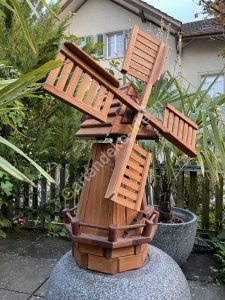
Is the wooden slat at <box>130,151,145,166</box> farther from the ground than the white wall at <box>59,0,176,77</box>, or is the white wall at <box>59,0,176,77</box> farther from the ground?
the white wall at <box>59,0,176,77</box>

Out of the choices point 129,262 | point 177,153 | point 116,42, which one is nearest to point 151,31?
point 116,42

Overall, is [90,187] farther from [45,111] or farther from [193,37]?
[193,37]

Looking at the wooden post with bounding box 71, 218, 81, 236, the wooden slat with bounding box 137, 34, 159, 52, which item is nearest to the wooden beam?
the wooden slat with bounding box 137, 34, 159, 52

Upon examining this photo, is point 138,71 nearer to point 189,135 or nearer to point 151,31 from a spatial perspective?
point 189,135

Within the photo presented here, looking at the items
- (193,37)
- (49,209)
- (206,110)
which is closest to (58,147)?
(49,209)

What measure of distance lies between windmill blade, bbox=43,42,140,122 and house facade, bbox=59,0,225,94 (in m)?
6.49

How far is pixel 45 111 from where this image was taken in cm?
356

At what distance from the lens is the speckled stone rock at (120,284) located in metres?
1.23

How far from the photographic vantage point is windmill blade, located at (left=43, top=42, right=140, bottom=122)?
119cm

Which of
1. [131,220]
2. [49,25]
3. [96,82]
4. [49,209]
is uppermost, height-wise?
[49,25]

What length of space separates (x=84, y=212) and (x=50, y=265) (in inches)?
66.6

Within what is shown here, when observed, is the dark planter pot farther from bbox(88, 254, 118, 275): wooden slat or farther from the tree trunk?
bbox(88, 254, 118, 275): wooden slat

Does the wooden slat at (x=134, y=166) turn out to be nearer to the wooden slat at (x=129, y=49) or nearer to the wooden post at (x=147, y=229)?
the wooden post at (x=147, y=229)

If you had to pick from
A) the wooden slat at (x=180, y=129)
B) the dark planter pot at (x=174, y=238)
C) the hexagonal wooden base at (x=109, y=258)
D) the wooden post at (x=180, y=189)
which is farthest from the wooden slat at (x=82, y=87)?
the wooden post at (x=180, y=189)
